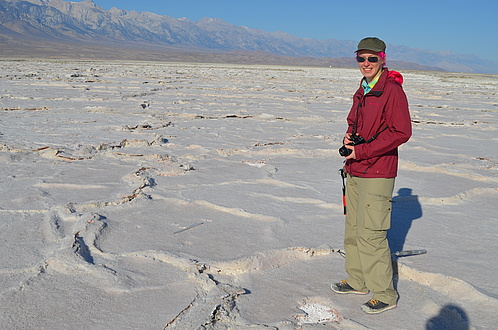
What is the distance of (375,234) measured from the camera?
201 cm

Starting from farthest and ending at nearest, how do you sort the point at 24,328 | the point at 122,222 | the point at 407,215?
1. the point at 407,215
2. the point at 122,222
3. the point at 24,328

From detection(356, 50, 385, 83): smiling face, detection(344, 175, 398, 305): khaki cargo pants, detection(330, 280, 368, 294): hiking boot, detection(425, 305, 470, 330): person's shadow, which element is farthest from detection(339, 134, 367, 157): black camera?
detection(425, 305, 470, 330): person's shadow

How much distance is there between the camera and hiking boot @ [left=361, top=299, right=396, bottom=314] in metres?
2.00

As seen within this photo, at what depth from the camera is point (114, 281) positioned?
7.20ft

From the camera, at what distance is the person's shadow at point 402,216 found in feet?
9.20

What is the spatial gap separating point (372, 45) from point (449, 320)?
1256 millimetres

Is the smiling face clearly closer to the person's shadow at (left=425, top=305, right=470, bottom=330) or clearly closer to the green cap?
the green cap

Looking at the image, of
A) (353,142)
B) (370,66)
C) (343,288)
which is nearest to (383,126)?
(353,142)

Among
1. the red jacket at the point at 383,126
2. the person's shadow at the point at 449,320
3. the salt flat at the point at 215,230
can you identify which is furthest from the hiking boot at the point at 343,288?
the red jacket at the point at 383,126

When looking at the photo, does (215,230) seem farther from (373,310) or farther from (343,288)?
(373,310)

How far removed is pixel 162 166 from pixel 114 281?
214 cm

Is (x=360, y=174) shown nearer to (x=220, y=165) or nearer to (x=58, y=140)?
(x=220, y=165)

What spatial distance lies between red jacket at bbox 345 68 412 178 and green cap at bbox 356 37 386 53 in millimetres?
111

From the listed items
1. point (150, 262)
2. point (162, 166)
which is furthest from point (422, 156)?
point (150, 262)
